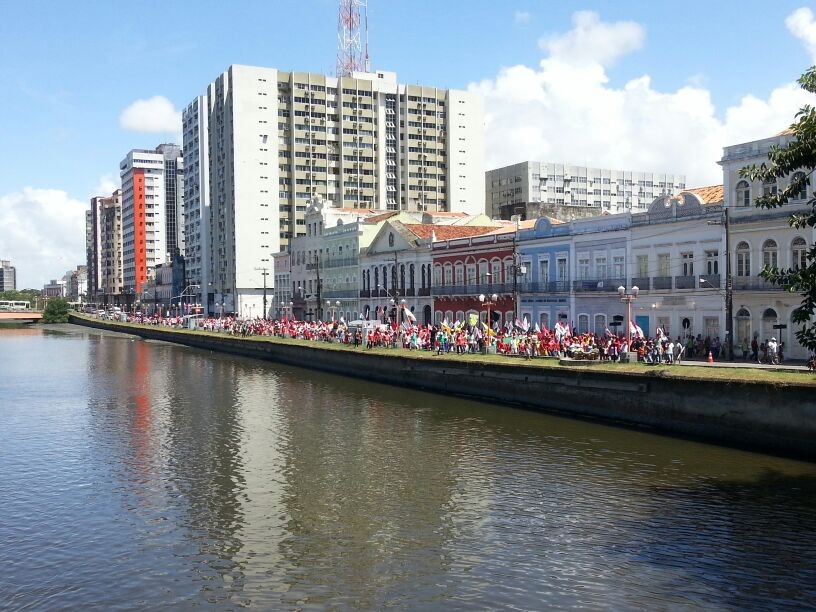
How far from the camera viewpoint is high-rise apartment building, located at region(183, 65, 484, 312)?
135 metres

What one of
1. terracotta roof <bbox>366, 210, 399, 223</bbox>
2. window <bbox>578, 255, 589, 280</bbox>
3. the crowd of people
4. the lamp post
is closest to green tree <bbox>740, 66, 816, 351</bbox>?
the crowd of people

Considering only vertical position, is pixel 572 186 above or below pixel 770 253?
above

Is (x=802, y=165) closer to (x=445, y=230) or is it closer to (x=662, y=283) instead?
(x=662, y=283)

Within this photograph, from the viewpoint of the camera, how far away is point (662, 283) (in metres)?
49.7

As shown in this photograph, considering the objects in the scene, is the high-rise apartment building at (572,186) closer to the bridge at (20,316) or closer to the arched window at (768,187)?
the bridge at (20,316)

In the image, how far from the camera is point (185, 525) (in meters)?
22.2

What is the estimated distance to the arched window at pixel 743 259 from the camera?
44125 mm

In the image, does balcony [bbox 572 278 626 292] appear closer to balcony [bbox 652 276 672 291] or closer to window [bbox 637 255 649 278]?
window [bbox 637 255 649 278]

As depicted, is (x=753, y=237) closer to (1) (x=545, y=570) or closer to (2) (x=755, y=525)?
(2) (x=755, y=525)

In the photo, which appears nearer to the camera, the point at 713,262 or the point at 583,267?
the point at 713,262

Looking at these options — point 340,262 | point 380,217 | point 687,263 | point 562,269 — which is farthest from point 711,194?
point 340,262

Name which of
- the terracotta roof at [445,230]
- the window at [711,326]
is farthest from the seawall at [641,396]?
the terracotta roof at [445,230]

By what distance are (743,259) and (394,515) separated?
98.4 feet

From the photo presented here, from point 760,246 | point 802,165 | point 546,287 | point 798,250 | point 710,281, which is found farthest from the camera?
point 546,287
